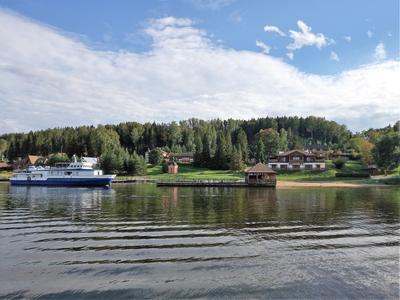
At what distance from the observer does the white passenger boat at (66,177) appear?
88375 millimetres

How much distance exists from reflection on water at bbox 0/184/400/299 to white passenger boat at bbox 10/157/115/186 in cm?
5439

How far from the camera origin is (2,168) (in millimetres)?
165750

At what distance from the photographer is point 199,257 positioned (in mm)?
19812

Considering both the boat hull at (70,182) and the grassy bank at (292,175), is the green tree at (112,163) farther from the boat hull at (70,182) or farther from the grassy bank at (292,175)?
the boat hull at (70,182)

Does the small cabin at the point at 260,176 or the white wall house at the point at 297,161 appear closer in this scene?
the small cabin at the point at 260,176

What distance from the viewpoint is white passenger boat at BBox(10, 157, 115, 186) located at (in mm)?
88375

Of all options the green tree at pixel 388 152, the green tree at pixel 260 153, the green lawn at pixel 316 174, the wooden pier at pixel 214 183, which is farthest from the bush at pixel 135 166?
the green tree at pixel 388 152

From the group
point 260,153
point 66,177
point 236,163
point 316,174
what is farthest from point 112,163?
point 316,174

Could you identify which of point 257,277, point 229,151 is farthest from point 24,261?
point 229,151

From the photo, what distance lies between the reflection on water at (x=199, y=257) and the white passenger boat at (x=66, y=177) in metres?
54.4

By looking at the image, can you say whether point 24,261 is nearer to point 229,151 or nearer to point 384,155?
point 384,155

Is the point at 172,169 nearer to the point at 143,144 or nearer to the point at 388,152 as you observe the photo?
the point at 388,152

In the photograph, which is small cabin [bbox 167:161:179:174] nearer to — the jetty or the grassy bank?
the grassy bank

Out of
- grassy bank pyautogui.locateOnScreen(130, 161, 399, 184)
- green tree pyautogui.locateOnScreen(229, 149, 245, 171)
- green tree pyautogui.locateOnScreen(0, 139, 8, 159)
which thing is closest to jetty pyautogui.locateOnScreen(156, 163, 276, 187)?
grassy bank pyautogui.locateOnScreen(130, 161, 399, 184)
